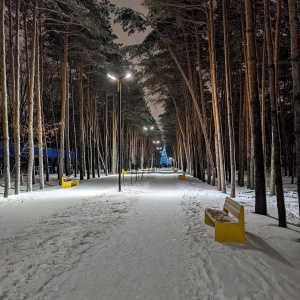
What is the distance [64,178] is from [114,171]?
741 inches

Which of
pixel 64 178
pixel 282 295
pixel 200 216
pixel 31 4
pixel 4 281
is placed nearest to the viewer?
pixel 282 295

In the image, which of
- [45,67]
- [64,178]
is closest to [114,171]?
[45,67]

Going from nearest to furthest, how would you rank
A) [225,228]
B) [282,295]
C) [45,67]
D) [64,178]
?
[282,295]
[225,228]
[64,178]
[45,67]

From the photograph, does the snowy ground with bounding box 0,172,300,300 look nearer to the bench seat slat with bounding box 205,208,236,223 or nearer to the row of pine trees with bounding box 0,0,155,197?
the bench seat slat with bounding box 205,208,236,223

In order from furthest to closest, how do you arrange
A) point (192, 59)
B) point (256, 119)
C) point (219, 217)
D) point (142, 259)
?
point (192, 59) → point (256, 119) → point (219, 217) → point (142, 259)

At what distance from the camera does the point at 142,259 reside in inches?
184

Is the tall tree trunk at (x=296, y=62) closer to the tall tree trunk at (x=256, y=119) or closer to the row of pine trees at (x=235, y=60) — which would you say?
the row of pine trees at (x=235, y=60)

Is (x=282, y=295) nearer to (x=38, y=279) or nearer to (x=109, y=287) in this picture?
(x=109, y=287)

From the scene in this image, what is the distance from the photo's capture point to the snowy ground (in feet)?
11.8

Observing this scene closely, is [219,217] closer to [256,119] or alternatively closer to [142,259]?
[142,259]

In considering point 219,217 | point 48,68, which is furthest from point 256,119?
point 48,68

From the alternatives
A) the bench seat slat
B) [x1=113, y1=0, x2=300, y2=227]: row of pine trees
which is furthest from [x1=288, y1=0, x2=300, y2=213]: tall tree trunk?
the bench seat slat

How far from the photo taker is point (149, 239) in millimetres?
5836

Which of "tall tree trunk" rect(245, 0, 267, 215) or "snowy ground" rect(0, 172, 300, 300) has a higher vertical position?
"tall tree trunk" rect(245, 0, 267, 215)
